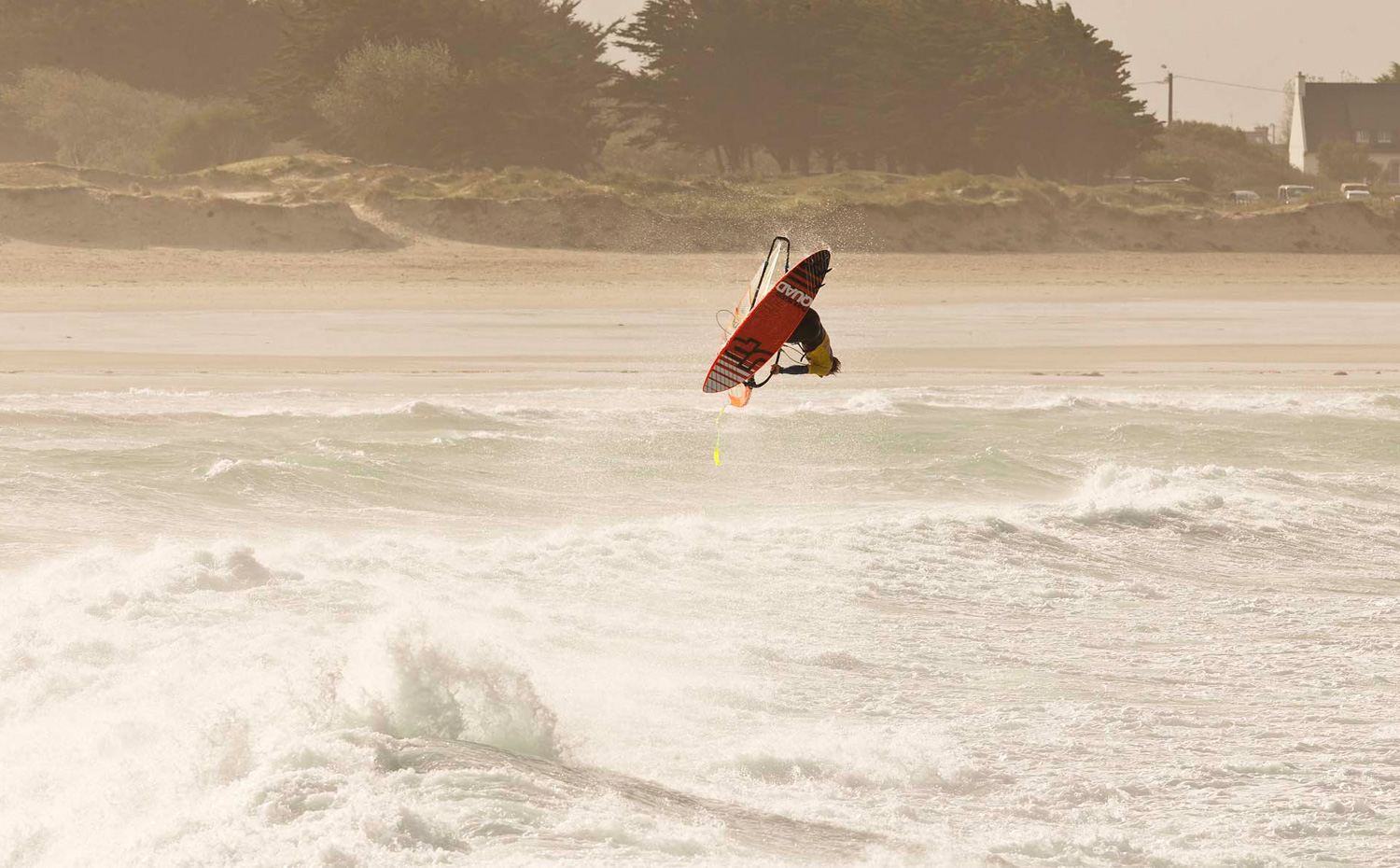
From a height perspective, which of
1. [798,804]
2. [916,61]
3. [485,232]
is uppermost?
[916,61]

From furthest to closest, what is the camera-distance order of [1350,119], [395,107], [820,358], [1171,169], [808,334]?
[1350,119] → [1171,169] → [395,107] → [820,358] → [808,334]

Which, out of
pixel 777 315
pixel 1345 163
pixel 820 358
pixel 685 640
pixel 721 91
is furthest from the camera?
pixel 1345 163

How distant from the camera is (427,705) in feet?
32.1

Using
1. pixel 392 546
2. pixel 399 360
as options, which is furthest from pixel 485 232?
pixel 392 546

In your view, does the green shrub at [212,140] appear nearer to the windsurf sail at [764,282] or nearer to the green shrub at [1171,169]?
the green shrub at [1171,169]

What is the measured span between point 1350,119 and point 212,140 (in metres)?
60.6

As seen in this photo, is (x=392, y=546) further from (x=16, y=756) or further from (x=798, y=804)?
(x=798, y=804)

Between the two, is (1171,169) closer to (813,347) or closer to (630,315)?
(630,315)

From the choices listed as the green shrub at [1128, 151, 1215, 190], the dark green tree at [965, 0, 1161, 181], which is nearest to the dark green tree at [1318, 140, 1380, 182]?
the green shrub at [1128, 151, 1215, 190]

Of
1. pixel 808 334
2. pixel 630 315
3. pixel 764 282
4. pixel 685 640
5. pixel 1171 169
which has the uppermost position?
pixel 1171 169

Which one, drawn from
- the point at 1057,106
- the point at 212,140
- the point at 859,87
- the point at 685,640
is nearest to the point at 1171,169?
the point at 1057,106

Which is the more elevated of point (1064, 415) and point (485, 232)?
point (485, 232)

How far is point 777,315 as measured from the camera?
10828mm

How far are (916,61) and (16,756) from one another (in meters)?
46.6
